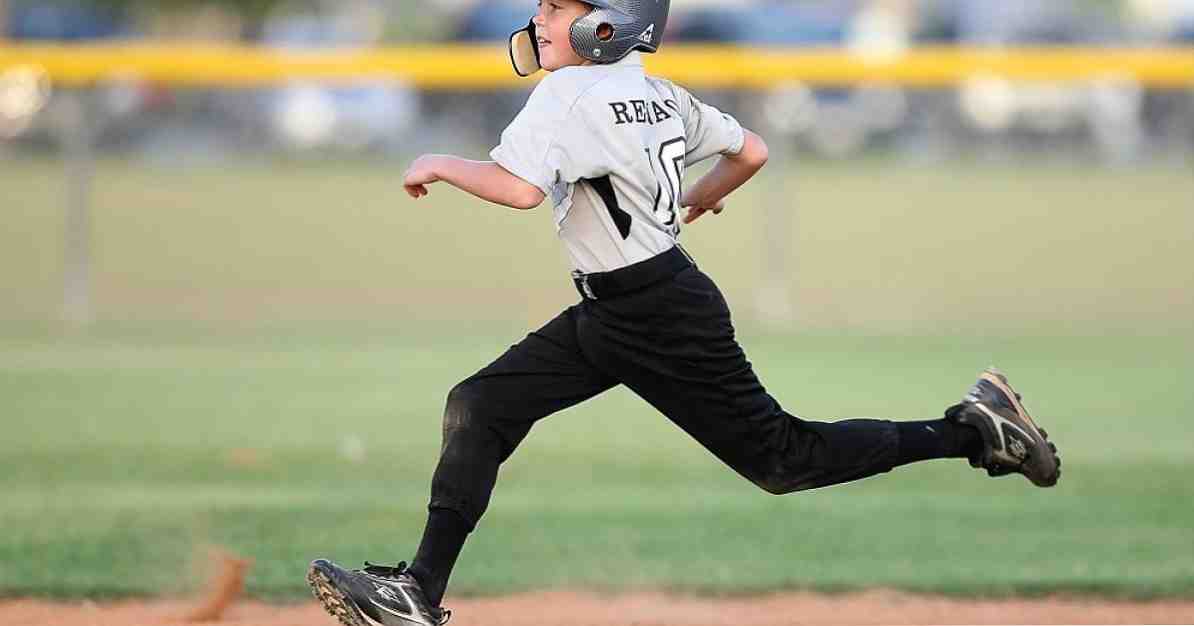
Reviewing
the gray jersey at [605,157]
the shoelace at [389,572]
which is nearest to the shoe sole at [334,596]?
the shoelace at [389,572]

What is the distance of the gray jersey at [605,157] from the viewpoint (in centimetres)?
471

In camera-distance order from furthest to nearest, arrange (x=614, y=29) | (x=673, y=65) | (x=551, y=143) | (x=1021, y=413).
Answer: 1. (x=673, y=65)
2. (x=1021, y=413)
3. (x=614, y=29)
4. (x=551, y=143)

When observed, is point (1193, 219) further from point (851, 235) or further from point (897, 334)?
point (897, 334)

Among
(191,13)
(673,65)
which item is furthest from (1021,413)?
(191,13)

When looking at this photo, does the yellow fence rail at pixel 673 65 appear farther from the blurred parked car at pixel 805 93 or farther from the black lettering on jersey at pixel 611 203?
the black lettering on jersey at pixel 611 203

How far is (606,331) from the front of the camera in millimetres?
4949

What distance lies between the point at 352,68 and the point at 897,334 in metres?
4.44

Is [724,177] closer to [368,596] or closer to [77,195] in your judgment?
[368,596]

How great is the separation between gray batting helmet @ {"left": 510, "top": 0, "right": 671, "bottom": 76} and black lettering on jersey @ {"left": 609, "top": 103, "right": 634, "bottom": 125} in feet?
0.67

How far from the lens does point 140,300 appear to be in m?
15.0

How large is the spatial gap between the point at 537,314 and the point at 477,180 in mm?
9395

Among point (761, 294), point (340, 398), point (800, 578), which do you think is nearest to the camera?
point (800, 578)

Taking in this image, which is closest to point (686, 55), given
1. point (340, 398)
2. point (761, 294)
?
point (761, 294)

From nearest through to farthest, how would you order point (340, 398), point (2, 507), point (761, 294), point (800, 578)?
point (800, 578), point (2, 507), point (340, 398), point (761, 294)
